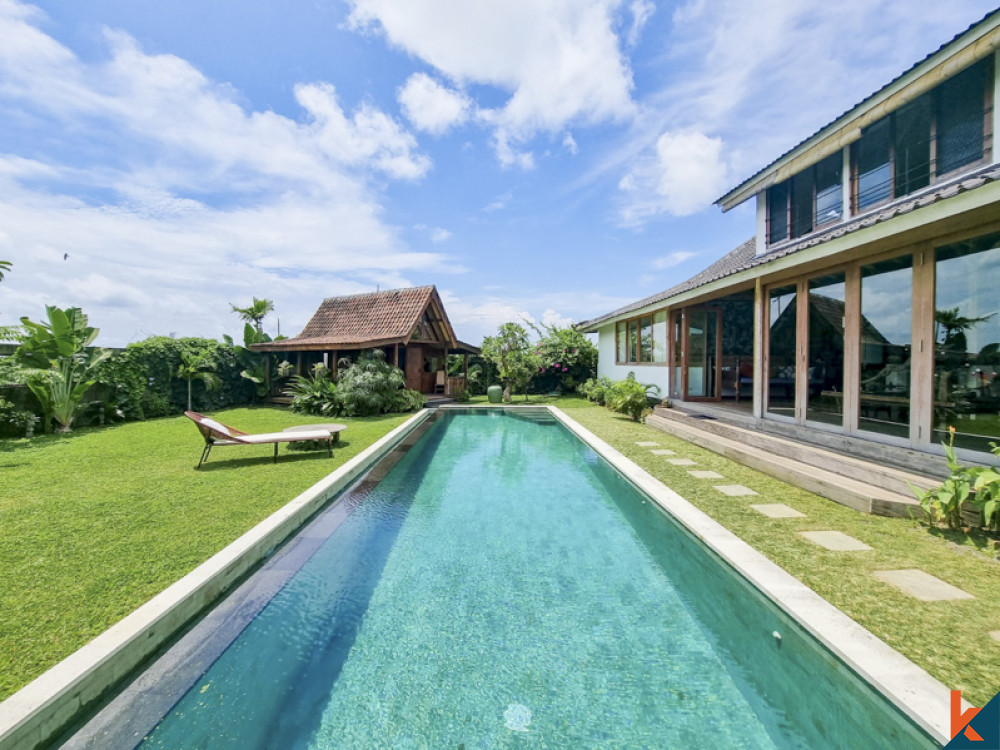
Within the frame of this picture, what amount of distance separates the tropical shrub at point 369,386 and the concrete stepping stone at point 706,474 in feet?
33.8

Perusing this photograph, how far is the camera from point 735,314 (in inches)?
483

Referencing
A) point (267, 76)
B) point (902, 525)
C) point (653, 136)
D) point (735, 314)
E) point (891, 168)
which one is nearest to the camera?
point (902, 525)

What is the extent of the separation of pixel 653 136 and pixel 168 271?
1951 centimetres

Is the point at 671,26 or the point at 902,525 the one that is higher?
the point at 671,26

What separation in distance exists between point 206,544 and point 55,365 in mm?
10921

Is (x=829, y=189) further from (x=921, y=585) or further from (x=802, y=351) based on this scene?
(x=921, y=585)

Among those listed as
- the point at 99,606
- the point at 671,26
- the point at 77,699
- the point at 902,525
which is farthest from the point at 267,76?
the point at 902,525

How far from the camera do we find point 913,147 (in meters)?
7.05

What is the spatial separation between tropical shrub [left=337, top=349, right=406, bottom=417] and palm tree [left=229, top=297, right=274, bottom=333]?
11440mm

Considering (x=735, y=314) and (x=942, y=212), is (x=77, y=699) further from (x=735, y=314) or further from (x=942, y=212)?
(x=735, y=314)

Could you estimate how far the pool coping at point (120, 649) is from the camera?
1.98m

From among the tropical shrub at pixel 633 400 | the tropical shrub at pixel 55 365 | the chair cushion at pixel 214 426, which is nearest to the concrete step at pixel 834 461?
the tropical shrub at pixel 633 400

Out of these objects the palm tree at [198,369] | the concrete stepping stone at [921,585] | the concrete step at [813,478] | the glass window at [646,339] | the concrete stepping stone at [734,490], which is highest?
the glass window at [646,339]
